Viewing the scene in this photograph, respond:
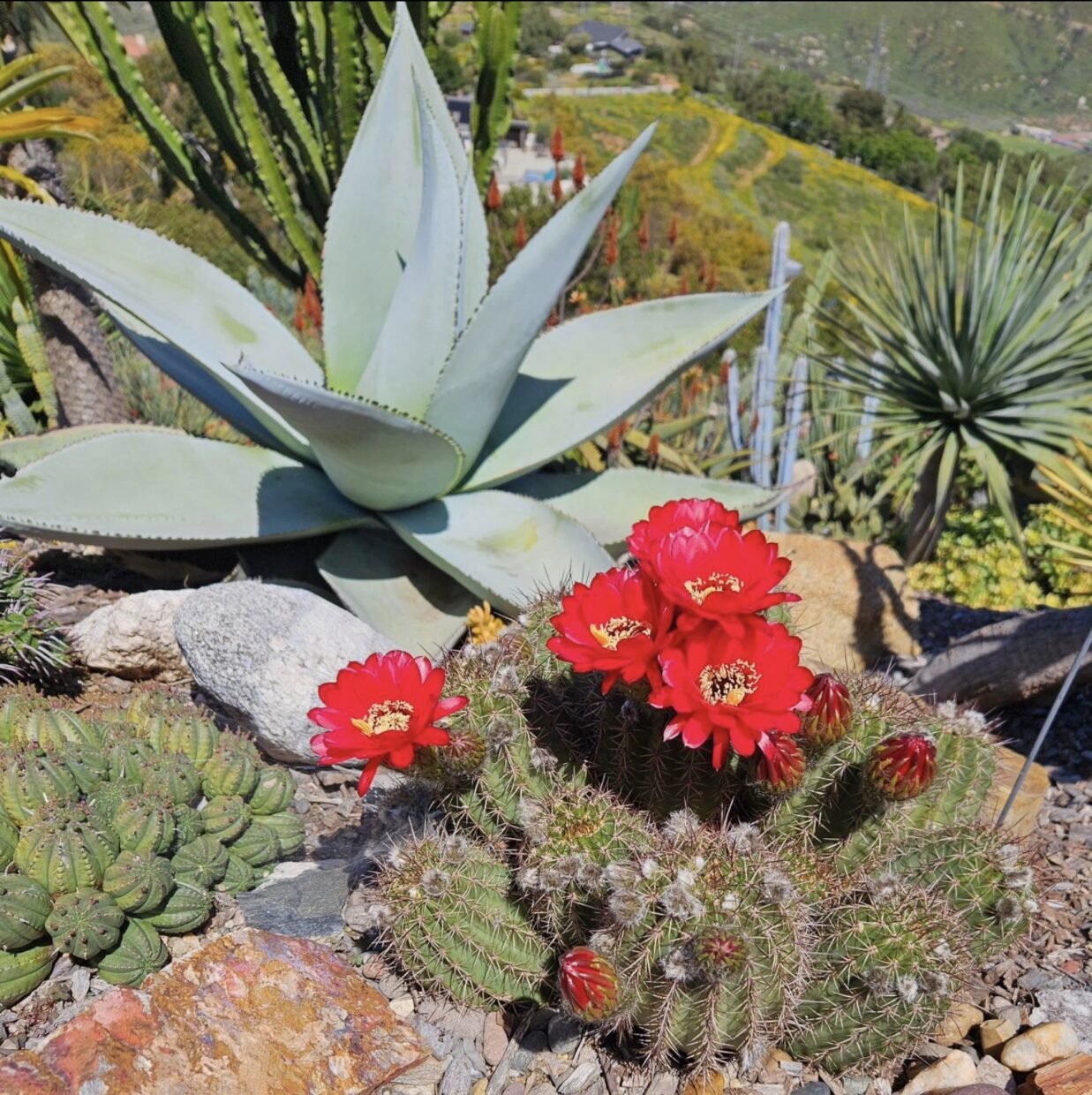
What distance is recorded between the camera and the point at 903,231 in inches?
168

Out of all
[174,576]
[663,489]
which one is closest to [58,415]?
[174,576]

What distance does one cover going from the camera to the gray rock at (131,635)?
2.91 metres

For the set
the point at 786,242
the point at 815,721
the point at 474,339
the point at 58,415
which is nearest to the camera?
the point at 815,721

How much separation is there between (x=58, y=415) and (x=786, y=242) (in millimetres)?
3847

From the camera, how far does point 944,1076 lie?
1.74 meters

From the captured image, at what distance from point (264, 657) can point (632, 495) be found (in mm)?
1472

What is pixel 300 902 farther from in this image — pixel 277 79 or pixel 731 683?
pixel 277 79

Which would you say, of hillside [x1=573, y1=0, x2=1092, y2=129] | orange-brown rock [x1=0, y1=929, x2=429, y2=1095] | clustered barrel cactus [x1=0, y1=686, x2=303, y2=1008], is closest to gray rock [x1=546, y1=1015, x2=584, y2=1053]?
orange-brown rock [x1=0, y1=929, x2=429, y2=1095]

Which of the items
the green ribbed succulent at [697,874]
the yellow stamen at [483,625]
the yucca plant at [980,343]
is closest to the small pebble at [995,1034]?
the green ribbed succulent at [697,874]

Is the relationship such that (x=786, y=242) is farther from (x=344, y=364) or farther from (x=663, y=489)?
(x=344, y=364)

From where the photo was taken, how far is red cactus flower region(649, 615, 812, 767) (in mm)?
1501

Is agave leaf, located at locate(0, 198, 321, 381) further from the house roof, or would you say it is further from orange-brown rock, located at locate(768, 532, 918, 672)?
the house roof

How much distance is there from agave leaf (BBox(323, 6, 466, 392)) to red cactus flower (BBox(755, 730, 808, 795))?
7.66 feet

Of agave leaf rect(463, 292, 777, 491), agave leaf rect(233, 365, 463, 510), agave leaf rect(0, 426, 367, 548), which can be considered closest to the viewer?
agave leaf rect(233, 365, 463, 510)
